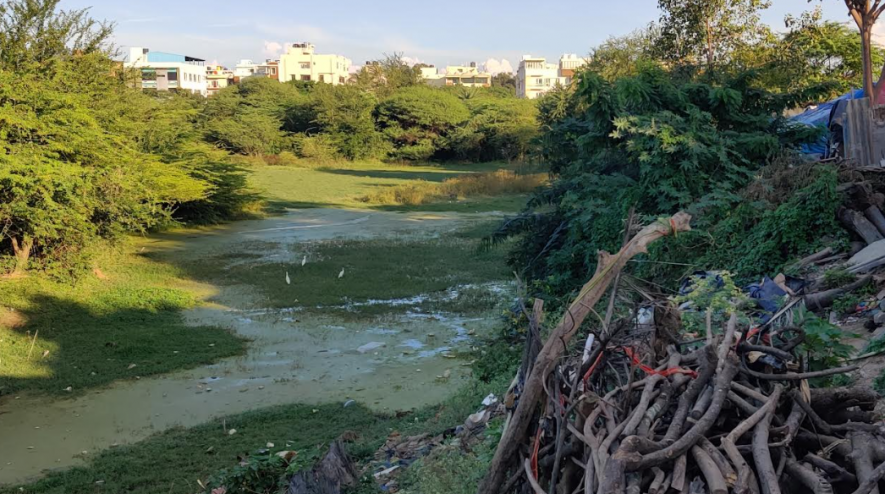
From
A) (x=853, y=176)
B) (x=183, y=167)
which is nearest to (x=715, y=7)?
(x=853, y=176)

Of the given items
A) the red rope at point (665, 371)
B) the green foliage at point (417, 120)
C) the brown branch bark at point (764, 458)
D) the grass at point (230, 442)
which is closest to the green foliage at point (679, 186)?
the grass at point (230, 442)

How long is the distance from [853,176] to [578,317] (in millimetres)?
4285

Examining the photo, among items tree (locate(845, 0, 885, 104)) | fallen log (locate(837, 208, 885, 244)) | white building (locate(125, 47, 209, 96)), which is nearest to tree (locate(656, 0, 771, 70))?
tree (locate(845, 0, 885, 104))

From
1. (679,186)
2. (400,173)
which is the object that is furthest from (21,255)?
(400,173)

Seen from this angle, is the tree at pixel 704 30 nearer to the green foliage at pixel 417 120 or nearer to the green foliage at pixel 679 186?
the green foliage at pixel 679 186

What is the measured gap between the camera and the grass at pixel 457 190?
25.1 metres

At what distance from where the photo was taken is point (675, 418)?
8.31 feet

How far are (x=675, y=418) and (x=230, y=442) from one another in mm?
4652

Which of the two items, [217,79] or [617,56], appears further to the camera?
[217,79]

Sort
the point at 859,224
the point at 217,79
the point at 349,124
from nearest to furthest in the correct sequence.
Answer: the point at 859,224, the point at 349,124, the point at 217,79

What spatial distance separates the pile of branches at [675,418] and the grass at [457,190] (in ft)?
69.6

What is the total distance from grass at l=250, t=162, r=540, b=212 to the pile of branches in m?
20.2

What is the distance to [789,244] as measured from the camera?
6.03m

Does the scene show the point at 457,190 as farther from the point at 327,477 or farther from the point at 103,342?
the point at 327,477
